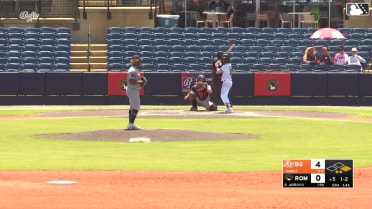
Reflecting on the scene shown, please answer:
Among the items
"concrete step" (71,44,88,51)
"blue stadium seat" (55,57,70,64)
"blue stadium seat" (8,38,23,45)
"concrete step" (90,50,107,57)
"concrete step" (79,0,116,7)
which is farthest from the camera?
"concrete step" (79,0,116,7)

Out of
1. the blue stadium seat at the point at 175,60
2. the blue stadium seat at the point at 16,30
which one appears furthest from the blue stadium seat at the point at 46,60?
the blue stadium seat at the point at 175,60

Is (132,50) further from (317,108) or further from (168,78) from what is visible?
(317,108)

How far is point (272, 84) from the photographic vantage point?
135 feet

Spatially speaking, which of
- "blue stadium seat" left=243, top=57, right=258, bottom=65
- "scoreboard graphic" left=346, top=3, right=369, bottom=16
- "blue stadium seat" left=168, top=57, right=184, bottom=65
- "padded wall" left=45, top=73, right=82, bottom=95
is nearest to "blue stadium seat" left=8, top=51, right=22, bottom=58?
"padded wall" left=45, top=73, right=82, bottom=95

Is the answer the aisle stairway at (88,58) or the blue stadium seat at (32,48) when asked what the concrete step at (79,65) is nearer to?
the aisle stairway at (88,58)

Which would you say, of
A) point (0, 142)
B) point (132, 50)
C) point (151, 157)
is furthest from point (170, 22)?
point (151, 157)

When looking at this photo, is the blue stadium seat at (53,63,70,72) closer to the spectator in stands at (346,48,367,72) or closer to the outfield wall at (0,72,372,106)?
the outfield wall at (0,72,372,106)

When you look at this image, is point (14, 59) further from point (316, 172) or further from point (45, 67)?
point (316, 172)

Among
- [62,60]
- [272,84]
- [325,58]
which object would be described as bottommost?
[272,84]

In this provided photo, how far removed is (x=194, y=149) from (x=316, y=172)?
9.52 m

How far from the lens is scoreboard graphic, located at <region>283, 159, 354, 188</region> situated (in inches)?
492

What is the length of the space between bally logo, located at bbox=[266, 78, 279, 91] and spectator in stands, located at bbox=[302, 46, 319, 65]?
214 cm

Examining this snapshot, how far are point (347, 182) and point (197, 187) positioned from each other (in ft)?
9.67

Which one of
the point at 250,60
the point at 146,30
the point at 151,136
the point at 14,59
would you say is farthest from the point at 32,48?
the point at 151,136
